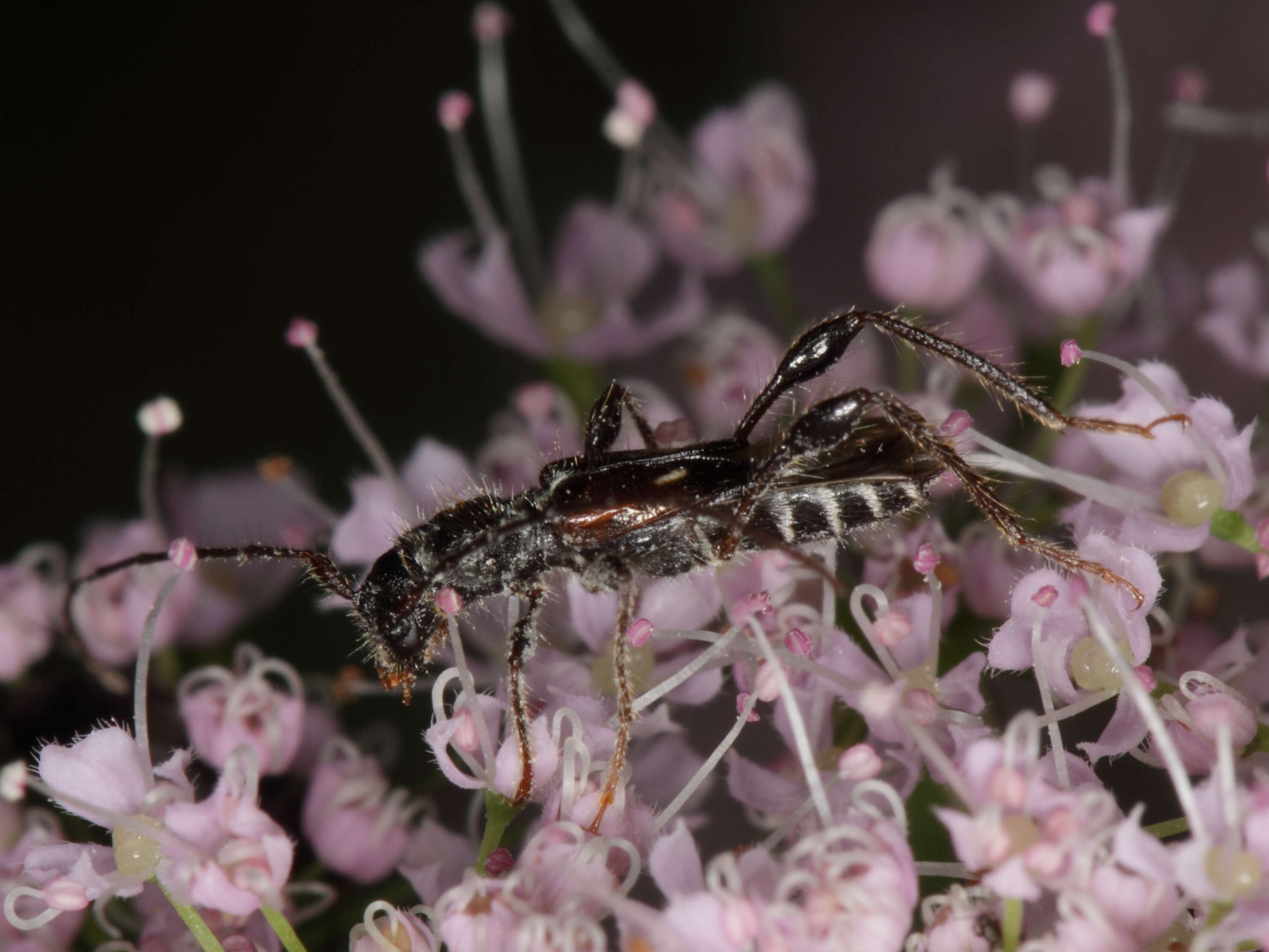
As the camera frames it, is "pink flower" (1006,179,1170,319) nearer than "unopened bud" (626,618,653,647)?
No

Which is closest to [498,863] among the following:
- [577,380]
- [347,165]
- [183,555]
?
[183,555]

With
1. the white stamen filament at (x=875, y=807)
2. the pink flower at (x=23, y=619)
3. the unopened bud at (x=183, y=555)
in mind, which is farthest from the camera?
the pink flower at (x=23, y=619)

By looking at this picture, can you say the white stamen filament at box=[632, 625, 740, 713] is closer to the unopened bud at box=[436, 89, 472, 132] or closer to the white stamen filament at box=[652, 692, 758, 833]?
the white stamen filament at box=[652, 692, 758, 833]

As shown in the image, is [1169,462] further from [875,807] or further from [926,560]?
[875,807]

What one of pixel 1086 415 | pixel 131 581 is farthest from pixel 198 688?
pixel 1086 415

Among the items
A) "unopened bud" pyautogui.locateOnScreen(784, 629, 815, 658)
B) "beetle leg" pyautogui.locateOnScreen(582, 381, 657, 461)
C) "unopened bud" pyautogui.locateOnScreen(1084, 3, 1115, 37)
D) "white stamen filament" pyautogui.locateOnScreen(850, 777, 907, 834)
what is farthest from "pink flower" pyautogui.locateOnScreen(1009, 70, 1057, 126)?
"white stamen filament" pyautogui.locateOnScreen(850, 777, 907, 834)

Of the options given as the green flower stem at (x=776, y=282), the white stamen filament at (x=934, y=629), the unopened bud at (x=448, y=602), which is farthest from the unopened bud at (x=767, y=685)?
the green flower stem at (x=776, y=282)

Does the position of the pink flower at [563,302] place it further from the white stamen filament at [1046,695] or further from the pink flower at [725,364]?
the white stamen filament at [1046,695]
